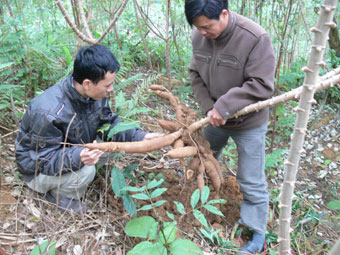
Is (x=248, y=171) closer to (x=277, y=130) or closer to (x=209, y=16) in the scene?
(x=209, y=16)

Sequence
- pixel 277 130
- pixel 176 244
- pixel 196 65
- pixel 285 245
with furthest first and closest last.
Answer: pixel 277 130, pixel 196 65, pixel 176 244, pixel 285 245

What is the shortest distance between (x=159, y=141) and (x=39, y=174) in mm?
938

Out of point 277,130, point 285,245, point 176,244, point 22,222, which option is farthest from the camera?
point 277,130

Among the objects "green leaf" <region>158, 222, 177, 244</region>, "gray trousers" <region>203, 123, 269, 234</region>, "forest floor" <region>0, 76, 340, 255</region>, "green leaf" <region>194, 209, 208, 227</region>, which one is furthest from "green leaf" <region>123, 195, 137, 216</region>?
"gray trousers" <region>203, 123, 269, 234</region>

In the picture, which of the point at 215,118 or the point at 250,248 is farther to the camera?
the point at 250,248

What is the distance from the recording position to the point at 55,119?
1.98 metres

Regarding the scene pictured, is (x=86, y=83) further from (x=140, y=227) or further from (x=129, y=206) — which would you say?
(x=140, y=227)

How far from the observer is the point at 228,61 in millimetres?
2111

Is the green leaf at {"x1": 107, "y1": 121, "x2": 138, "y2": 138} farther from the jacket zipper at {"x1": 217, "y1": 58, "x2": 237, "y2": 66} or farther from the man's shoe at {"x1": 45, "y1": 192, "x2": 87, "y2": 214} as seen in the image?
the jacket zipper at {"x1": 217, "y1": 58, "x2": 237, "y2": 66}

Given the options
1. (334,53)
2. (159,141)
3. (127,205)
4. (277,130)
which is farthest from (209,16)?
(334,53)

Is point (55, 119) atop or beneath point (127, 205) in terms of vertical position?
atop

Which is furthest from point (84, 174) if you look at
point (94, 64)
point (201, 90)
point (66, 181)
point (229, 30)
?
point (229, 30)

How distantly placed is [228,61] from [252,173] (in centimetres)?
88

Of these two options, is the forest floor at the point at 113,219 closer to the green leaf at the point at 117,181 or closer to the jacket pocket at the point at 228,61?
the green leaf at the point at 117,181
